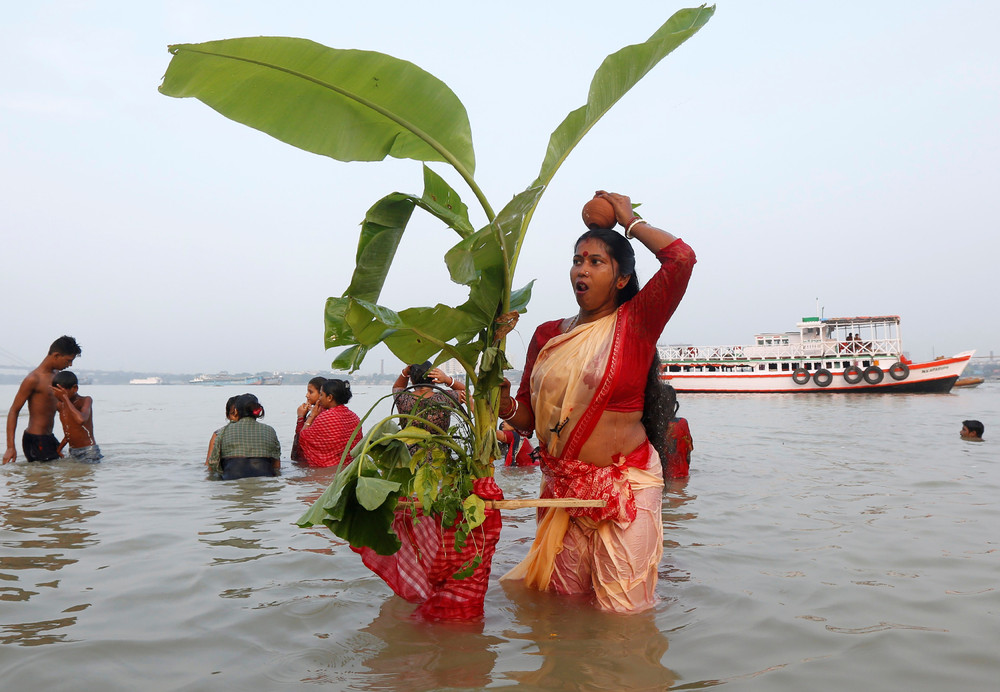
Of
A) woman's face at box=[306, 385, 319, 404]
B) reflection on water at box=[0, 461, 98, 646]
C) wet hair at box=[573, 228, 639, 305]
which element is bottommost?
reflection on water at box=[0, 461, 98, 646]

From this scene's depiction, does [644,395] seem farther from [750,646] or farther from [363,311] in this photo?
[363,311]

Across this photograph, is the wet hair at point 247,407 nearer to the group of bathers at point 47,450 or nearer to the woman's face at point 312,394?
the woman's face at point 312,394

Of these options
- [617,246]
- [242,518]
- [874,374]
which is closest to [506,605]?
[617,246]

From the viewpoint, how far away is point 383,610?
3.12 meters

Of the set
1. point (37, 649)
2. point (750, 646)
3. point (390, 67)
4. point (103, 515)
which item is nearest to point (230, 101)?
point (390, 67)

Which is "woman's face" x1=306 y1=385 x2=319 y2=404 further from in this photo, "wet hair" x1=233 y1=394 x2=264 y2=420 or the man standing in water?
the man standing in water

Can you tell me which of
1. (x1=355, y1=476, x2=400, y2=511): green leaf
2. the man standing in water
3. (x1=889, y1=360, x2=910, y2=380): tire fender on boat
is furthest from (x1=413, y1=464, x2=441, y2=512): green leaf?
(x1=889, y1=360, x2=910, y2=380): tire fender on boat

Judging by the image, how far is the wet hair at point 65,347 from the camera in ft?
25.2

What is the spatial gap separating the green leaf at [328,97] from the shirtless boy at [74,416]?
20.5 ft

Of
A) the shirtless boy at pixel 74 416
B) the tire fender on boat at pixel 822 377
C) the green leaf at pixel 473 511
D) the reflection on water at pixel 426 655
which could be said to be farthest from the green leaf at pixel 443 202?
the tire fender on boat at pixel 822 377

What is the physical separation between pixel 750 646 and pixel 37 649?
283cm

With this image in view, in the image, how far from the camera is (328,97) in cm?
287

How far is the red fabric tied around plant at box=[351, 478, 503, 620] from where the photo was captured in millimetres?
2744

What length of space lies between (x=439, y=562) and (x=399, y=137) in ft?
6.12
